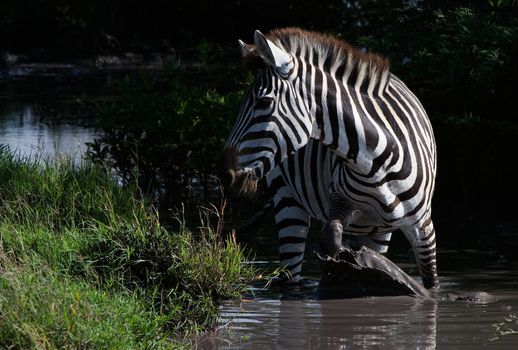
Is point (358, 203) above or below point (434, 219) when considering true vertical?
above

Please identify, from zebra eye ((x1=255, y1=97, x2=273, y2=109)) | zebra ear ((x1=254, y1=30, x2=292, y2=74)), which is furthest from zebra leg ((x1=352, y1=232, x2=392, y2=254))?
zebra ear ((x1=254, y1=30, x2=292, y2=74))

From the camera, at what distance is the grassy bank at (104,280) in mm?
6168

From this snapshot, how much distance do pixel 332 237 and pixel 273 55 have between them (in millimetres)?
1337

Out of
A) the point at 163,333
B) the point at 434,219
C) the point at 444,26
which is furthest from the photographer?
the point at 444,26

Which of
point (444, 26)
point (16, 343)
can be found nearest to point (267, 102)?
point (16, 343)

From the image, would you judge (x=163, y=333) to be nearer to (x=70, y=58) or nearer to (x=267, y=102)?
(x=267, y=102)

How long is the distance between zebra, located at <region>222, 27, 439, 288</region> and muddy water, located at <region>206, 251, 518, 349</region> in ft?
1.67

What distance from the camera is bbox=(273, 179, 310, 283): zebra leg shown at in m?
9.10

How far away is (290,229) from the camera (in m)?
9.12

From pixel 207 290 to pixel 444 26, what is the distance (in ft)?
22.2

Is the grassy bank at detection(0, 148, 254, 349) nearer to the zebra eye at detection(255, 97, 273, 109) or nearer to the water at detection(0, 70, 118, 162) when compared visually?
the zebra eye at detection(255, 97, 273, 109)

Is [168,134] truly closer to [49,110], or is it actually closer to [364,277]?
[364,277]

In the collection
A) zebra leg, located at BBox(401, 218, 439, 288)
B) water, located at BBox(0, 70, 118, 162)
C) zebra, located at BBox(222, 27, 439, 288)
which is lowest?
water, located at BBox(0, 70, 118, 162)

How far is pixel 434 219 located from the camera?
1249cm
